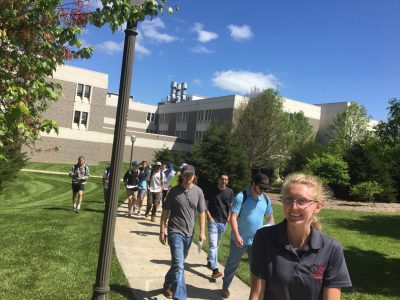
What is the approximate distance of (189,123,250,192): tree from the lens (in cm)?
2428

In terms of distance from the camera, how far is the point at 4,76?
5.24 meters

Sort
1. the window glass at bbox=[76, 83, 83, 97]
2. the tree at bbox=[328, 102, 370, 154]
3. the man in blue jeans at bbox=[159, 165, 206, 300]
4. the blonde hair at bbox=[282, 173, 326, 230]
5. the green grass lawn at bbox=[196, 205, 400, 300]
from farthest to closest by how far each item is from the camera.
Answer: the tree at bbox=[328, 102, 370, 154] < the window glass at bbox=[76, 83, 83, 97] < the green grass lawn at bbox=[196, 205, 400, 300] < the man in blue jeans at bbox=[159, 165, 206, 300] < the blonde hair at bbox=[282, 173, 326, 230]

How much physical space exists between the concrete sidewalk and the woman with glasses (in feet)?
13.0

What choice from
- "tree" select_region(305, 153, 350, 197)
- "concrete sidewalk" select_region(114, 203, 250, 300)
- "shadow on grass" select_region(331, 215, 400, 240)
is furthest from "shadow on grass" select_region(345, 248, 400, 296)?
"tree" select_region(305, 153, 350, 197)

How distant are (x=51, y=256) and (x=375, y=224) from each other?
13294mm

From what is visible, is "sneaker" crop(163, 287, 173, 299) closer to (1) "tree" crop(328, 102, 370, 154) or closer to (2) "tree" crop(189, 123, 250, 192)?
(2) "tree" crop(189, 123, 250, 192)

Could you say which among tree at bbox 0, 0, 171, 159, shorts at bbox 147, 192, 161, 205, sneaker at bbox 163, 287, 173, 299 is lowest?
sneaker at bbox 163, 287, 173, 299

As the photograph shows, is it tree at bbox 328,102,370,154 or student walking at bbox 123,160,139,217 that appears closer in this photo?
student walking at bbox 123,160,139,217

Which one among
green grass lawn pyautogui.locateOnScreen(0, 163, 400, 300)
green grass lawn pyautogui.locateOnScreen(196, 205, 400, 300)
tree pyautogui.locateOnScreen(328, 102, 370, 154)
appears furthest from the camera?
tree pyautogui.locateOnScreen(328, 102, 370, 154)

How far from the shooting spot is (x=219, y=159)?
24.6 metres

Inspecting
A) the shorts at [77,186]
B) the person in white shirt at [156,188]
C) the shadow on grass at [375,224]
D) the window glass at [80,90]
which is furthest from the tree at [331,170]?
the window glass at [80,90]

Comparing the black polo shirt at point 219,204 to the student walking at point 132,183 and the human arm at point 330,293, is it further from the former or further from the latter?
the student walking at point 132,183

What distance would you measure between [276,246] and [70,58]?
15.2ft

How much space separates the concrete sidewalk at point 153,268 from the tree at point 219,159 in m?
12.8
